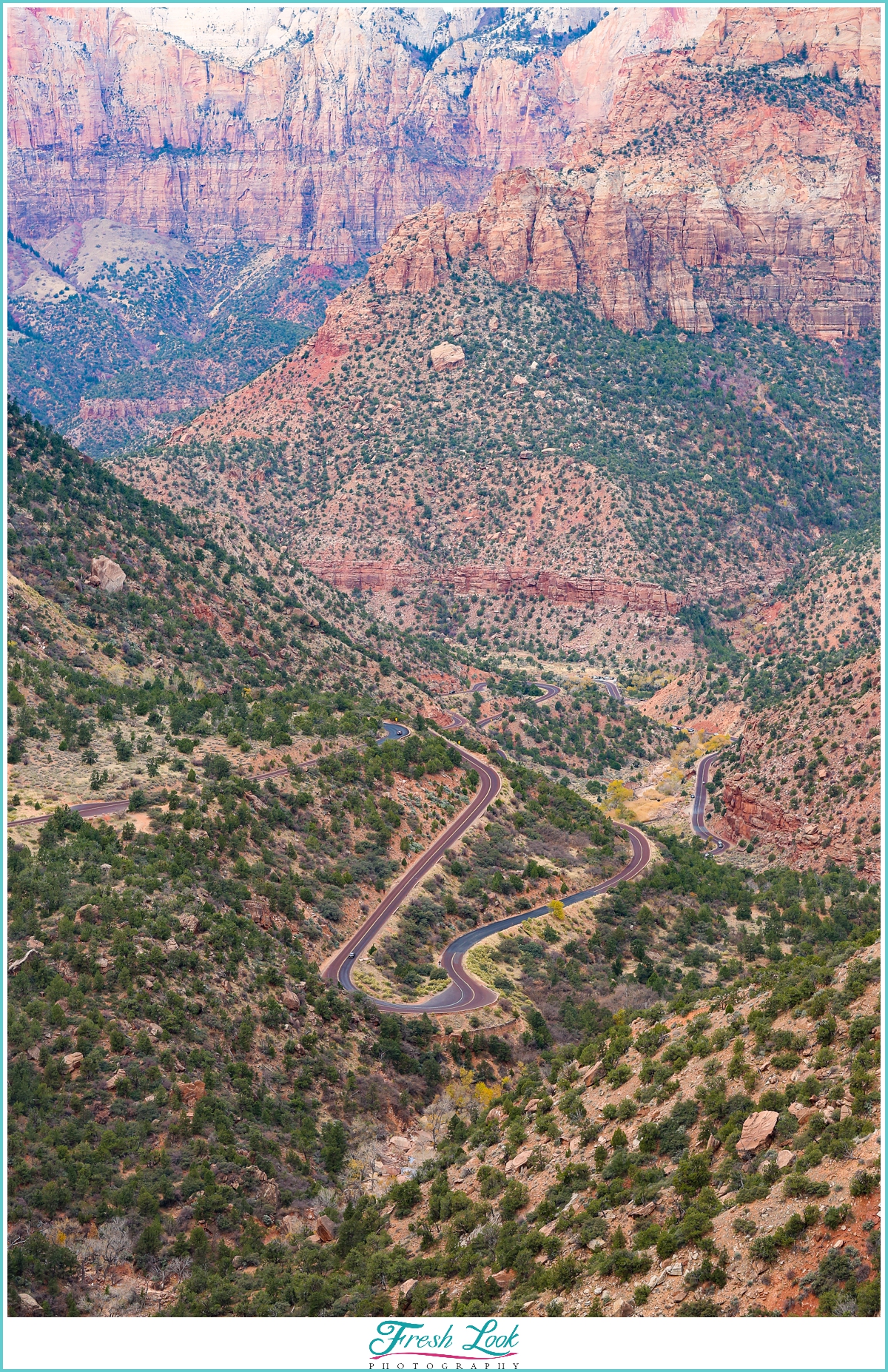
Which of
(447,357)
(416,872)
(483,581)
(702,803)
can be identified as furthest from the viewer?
(447,357)

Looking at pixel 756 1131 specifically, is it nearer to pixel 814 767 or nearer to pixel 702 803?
pixel 814 767

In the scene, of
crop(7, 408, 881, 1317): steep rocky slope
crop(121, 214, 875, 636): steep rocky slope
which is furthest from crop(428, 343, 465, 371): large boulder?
crop(7, 408, 881, 1317): steep rocky slope

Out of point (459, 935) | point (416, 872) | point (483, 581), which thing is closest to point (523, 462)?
point (483, 581)

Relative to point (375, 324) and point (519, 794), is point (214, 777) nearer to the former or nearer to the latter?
point (519, 794)

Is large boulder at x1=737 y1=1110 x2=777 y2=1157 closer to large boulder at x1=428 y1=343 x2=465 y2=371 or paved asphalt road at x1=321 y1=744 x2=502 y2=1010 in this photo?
paved asphalt road at x1=321 y1=744 x2=502 y2=1010

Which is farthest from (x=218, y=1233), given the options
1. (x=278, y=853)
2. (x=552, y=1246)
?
(x=278, y=853)

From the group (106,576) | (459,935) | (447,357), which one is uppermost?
(447,357)
